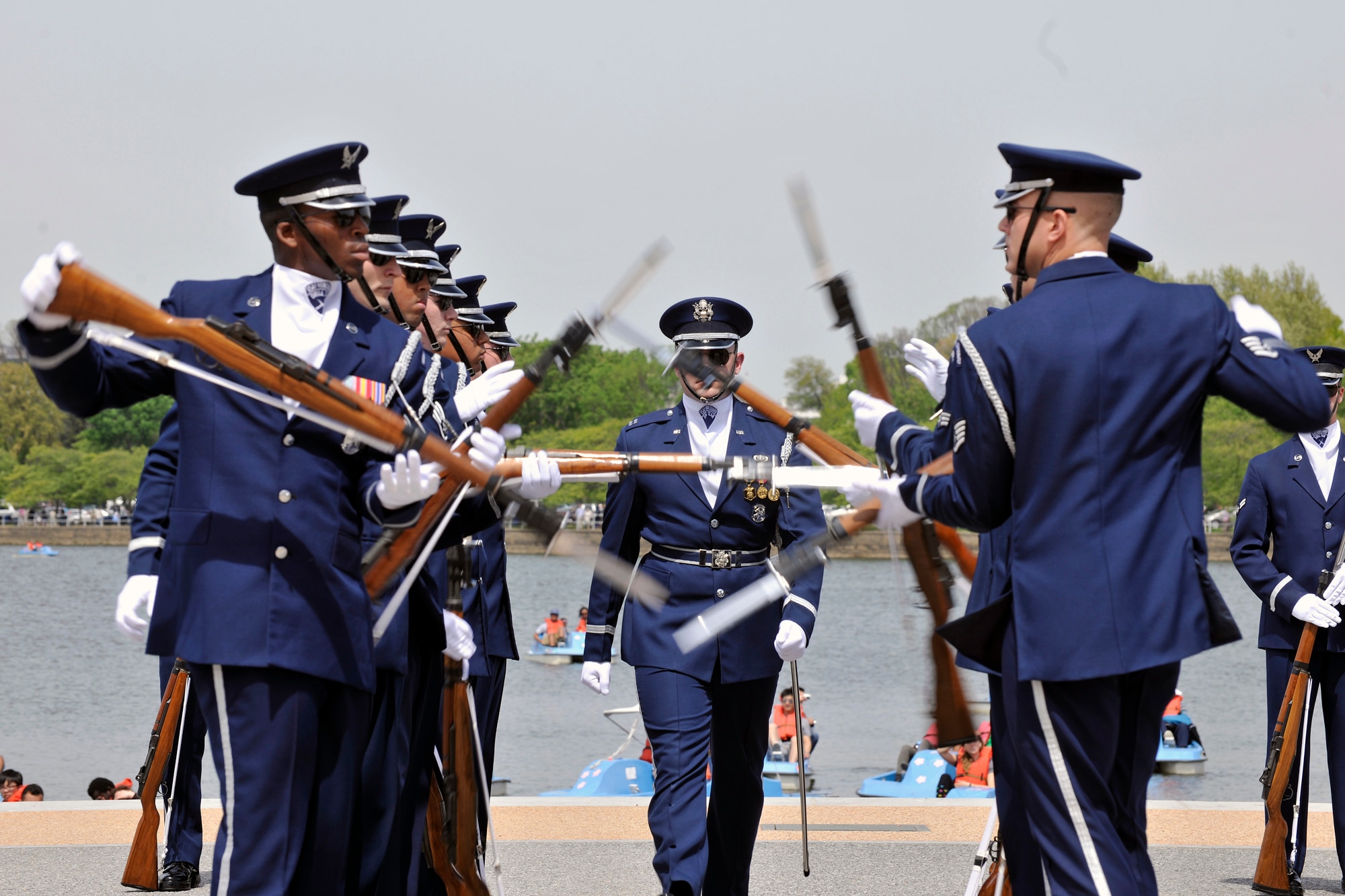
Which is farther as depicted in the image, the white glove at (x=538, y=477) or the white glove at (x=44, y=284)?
the white glove at (x=538, y=477)

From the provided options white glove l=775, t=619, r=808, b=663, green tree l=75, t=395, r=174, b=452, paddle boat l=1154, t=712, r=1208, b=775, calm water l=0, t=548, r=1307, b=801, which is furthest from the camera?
green tree l=75, t=395, r=174, b=452

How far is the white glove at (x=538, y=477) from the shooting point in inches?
187

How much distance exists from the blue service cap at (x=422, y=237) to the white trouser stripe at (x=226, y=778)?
2479 mm

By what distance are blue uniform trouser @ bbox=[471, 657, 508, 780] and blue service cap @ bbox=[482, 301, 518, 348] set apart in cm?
201

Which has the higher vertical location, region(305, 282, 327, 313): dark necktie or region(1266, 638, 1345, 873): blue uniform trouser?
region(305, 282, 327, 313): dark necktie

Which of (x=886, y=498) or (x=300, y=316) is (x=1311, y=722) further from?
(x=300, y=316)

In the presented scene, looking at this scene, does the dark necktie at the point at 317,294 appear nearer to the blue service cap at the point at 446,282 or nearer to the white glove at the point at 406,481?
the white glove at the point at 406,481

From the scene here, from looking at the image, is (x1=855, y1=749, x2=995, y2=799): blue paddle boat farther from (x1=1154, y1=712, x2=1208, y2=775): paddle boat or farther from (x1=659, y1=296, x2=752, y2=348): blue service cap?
(x1=659, y1=296, x2=752, y2=348): blue service cap

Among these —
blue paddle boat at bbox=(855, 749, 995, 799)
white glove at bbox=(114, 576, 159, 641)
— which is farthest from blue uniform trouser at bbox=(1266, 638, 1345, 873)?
blue paddle boat at bbox=(855, 749, 995, 799)

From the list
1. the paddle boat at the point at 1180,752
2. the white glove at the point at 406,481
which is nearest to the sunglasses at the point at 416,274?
the white glove at the point at 406,481

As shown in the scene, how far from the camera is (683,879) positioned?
19.1ft

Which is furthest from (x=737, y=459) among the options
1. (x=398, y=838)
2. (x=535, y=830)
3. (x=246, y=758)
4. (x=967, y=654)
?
(x=535, y=830)

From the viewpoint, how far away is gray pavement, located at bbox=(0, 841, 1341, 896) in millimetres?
6781

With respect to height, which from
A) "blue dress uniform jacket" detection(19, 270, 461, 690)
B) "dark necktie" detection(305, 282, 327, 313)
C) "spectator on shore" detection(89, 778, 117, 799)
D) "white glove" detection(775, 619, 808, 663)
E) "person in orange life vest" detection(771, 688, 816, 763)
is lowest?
"person in orange life vest" detection(771, 688, 816, 763)
